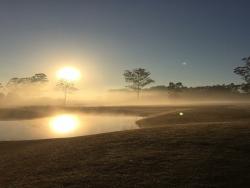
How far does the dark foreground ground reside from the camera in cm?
1462

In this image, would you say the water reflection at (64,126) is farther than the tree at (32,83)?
No

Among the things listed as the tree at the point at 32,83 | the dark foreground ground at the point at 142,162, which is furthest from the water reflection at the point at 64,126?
the tree at the point at 32,83

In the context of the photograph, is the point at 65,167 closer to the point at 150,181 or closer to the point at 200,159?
the point at 150,181

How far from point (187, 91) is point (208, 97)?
16.8 m

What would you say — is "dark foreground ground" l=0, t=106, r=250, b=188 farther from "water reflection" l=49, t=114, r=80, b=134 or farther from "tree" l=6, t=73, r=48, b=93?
"tree" l=6, t=73, r=48, b=93

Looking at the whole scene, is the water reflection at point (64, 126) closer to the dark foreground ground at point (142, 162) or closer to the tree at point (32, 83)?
the dark foreground ground at point (142, 162)

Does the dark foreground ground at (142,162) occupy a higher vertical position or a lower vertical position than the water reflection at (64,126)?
lower

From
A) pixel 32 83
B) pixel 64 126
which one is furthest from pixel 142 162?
pixel 32 83

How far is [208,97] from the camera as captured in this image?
149875 millimetres

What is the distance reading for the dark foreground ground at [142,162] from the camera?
14.6m

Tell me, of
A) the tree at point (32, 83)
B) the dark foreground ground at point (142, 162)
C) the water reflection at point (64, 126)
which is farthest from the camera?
the tree at point (32, 83)

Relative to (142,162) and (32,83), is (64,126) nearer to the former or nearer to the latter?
(142,162)

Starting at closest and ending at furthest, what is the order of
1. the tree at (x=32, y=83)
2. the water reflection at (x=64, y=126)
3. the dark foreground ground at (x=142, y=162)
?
the dark foreground ground at (x=142, y=162), the water reflection at (x=64, y=126), the tree at (x=32, y=83)

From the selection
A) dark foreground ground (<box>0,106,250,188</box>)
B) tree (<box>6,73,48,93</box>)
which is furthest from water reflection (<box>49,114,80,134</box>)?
tree (<box>6,73,48,93</box>)
